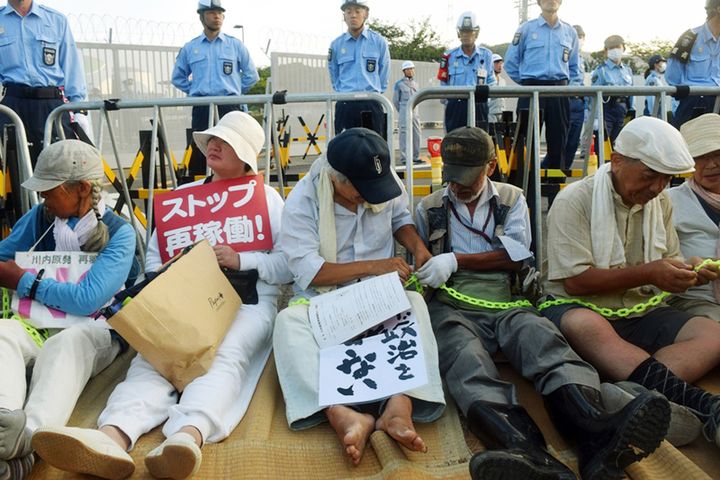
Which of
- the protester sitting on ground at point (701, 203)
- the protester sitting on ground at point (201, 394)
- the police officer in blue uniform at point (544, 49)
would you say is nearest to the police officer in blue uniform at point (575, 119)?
the police officer in blue uniform at point (544, 49)

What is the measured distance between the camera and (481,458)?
1.84 meters

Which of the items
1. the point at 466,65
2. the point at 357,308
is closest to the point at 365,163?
the point at 357,308

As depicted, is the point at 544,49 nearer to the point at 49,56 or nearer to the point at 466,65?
the point at 466,65

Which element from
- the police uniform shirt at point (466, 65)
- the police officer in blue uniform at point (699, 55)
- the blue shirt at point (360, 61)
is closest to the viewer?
the police officer in blue uniform at point (699, 55)

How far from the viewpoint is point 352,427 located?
88.6 inches

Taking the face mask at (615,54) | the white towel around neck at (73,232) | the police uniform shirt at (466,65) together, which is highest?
the face mask at (615,54)

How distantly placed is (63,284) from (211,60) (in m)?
4.97

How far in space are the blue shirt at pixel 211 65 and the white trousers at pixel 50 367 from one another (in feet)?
16.3

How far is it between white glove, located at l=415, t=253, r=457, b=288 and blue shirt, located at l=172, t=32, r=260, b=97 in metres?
4.97

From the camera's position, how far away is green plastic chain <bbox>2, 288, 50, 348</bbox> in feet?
8.92

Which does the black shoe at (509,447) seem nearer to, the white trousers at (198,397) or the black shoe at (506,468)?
the black shoe at (506,468)

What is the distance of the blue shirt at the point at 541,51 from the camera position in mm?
6734

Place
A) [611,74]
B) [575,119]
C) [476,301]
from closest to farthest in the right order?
[476,301], [575,119], [611,74]

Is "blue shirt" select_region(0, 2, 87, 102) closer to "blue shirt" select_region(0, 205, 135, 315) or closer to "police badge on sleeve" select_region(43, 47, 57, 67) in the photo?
"police badge on sleeve" select_region(43, 47, 57, 67)
